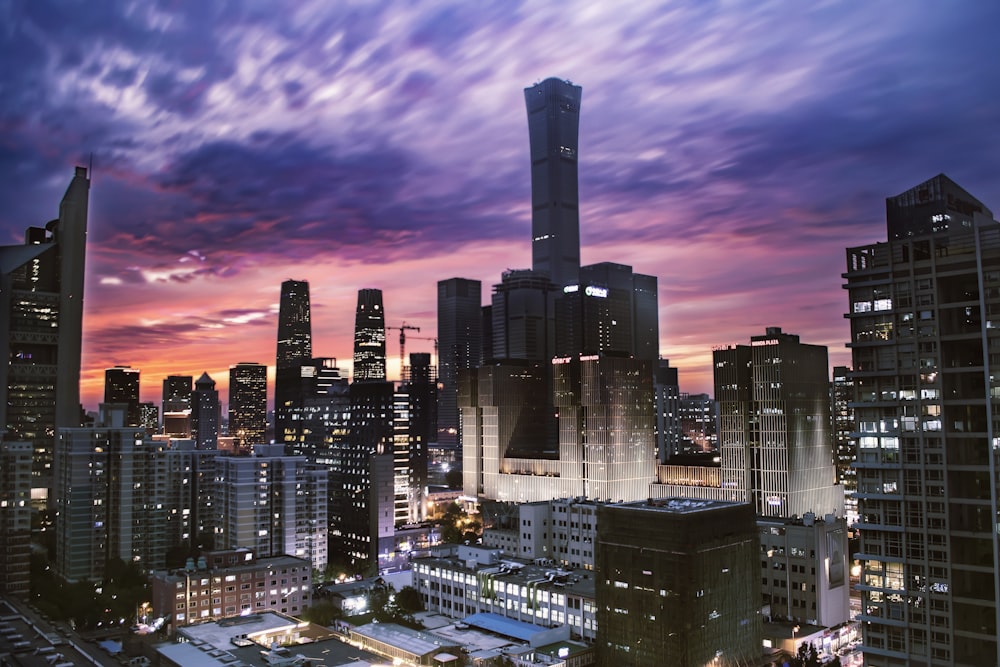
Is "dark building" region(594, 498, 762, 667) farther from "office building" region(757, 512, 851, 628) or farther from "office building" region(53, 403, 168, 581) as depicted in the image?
"office building" region(53, 403, 168, 581)

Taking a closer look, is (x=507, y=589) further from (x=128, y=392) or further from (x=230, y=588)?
(x=128, y=392)

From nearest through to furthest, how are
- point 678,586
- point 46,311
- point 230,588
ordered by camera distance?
point 46,311 < point 678,586 < point 230,588

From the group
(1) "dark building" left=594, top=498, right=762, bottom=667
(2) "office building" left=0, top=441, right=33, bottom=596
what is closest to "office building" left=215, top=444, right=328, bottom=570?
(2) "office building" left=0, top=441, right=33, bottom=596

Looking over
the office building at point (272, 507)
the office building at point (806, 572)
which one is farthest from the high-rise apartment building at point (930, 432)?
the office building at point (272, 507)

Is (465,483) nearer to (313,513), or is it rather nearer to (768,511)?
(313,513)

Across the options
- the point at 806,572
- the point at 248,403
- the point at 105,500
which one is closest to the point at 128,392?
the point at 105,500

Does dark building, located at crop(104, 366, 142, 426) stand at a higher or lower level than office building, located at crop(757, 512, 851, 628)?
higher

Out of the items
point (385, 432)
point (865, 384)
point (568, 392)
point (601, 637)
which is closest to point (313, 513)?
point (385, 432)
